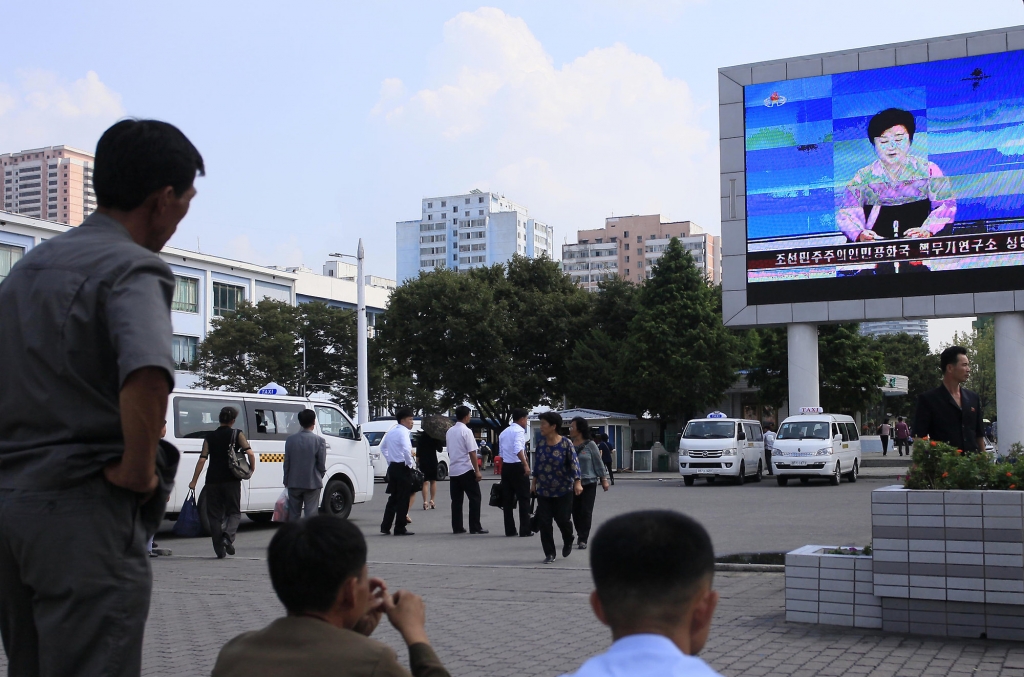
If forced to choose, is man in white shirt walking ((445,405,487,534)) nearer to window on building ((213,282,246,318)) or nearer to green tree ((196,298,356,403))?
green tree ((196,298,356,403))

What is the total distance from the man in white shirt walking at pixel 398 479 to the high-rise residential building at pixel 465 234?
5964 inches

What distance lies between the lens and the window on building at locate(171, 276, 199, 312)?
67.6 meters

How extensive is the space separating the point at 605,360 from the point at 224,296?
113ft

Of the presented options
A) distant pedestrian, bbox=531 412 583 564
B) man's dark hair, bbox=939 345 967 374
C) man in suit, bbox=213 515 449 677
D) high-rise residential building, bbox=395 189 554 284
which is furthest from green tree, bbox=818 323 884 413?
high-rise residential building, bbox=395 189 554 284

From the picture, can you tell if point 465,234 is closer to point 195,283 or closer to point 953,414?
point 195,283

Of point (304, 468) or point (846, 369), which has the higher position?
point (846, 369)

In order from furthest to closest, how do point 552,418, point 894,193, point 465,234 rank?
point 465,234, point 894,193, point 552,418

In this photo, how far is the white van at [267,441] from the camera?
53.5 feet

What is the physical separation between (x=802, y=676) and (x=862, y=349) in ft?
143

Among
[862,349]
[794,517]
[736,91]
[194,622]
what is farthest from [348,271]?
[194,622]

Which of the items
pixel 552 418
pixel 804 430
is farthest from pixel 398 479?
pixel 804 430

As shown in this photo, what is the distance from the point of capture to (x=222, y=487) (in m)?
13.5

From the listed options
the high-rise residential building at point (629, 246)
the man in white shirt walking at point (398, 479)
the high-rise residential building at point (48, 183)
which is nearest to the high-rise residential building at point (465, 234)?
the high-rise residential building at point (629, 246)

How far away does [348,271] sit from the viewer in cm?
12825
